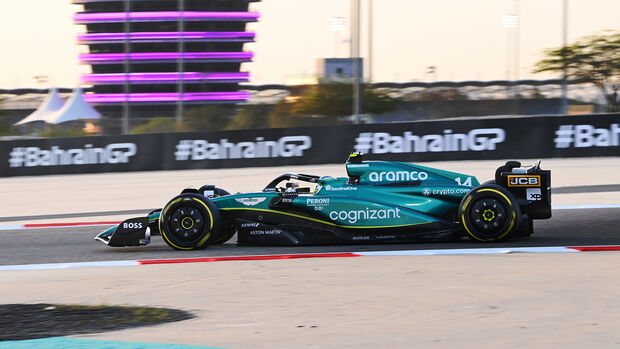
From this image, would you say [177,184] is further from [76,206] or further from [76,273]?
[76,273]

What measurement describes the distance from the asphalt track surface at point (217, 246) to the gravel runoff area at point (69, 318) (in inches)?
102

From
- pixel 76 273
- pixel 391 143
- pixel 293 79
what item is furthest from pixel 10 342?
pixel 293 79

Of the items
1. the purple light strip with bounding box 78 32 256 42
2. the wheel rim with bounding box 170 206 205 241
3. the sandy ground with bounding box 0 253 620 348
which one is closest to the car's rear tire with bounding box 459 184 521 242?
the sandy ground with bounding box 0 253 620 348

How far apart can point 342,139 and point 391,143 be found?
47.8 inches

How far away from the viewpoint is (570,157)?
64.5ft

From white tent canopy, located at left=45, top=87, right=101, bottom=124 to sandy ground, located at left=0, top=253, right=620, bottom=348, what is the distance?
54758mm

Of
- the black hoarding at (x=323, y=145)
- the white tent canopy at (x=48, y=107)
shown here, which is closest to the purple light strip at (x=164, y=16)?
the white tent canopy at (x=48, y=107)

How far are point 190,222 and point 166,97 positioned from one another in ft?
234

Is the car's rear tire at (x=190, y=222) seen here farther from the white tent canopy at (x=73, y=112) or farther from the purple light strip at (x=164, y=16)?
the purple light strip at (x=164, y=16)

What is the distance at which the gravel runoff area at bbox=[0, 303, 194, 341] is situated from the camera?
572cm

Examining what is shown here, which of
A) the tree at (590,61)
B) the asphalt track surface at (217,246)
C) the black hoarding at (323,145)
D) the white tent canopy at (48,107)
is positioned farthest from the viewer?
the white tent canopy at (48,107)

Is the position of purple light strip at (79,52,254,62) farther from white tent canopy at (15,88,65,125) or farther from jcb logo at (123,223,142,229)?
jcb logo at (123,223,142,229)

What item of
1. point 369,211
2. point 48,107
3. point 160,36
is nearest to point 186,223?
point 369,211

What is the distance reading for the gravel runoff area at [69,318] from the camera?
18.8 feet
